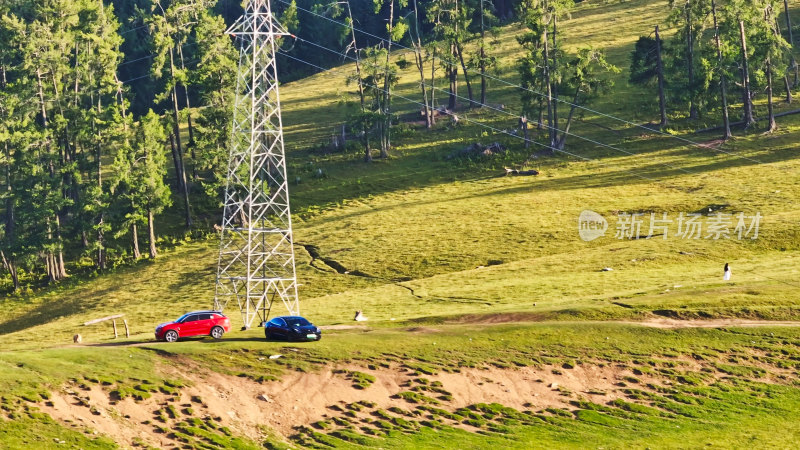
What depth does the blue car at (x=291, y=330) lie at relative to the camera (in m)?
53.4

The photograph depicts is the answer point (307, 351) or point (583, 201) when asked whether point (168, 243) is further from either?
point (307, 351)

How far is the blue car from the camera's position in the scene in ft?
175

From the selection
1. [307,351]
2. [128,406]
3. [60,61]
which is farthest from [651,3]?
[128,406]

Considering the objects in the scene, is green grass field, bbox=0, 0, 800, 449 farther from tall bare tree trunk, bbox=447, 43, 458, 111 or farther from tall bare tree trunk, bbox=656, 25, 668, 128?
tall bare tree trunk, bbox=447, 43, 458, 111

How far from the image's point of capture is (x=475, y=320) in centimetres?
6203

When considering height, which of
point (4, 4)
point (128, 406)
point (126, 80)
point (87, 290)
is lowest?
point (87, 290)

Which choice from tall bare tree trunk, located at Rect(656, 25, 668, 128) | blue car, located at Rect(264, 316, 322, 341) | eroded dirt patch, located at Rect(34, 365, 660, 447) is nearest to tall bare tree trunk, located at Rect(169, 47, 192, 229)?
blue car, located at Rect(264, 316, 322, 341)

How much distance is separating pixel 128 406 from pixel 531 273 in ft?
150

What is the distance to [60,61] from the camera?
111 meters

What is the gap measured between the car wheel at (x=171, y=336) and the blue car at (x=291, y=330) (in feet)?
17.6

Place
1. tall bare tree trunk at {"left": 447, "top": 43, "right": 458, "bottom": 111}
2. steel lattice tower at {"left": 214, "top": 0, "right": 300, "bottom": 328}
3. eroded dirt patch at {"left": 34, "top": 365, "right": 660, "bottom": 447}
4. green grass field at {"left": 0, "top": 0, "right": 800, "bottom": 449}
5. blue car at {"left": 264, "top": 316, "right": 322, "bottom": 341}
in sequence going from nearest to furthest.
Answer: eroded dirt patch at {"left": 34, "top": 365, "right": 660, "bottom": 447} → green grass field at {"left": 0, "top": 0, "right": 800, "bottom": 449} → blue car at {"left": 264, "top": 316, "right": 322, "bottom": 341} → steel lattice tower at {"left": 214, "top": 0, "right": 300, "bottom": 328} → tall bare tree trunk at {"left": 447, "top": 43, "right": 458, "bottom": 111}

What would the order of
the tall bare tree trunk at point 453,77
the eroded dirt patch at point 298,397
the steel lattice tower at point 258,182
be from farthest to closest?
the tall bare tree trunk at point 453,77
the steel lattice tower at point 258,182
the eroded dirt patch at point 298,397

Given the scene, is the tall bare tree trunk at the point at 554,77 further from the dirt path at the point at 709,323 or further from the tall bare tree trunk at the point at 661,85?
the dirt path at the point at 709,323

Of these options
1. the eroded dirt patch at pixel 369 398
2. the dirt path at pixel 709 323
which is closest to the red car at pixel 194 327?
the eroded dirt patch at pixel 369 398
